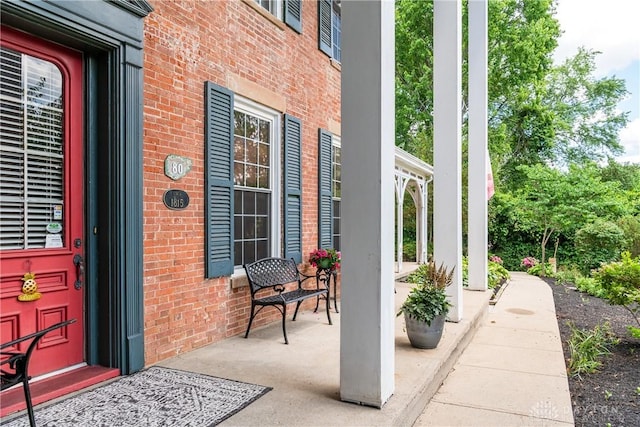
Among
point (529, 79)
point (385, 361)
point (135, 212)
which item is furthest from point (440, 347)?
point (529, 79)

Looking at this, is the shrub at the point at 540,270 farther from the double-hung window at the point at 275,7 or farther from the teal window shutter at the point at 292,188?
the double-hung window at the point at 275,7

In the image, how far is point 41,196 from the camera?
309 cm

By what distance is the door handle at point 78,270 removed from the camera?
3.28m

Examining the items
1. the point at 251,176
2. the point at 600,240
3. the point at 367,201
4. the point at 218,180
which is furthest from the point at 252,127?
the point at 600,240

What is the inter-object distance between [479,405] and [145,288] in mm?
2831

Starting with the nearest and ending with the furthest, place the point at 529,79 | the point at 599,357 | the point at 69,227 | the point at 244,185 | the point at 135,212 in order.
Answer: the point at 69,227
the point at 135,212
the point at 599,357
the point at 244,185
the point at 529,79

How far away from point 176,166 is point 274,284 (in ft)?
6.02

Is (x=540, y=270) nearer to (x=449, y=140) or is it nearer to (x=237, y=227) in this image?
(x=449, y=140)

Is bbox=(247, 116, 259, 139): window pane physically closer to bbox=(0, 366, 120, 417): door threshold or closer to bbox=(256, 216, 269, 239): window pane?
bbox=(256, 216, 269, 239): window pane

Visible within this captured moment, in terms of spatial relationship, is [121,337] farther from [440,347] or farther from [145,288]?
[440,347]

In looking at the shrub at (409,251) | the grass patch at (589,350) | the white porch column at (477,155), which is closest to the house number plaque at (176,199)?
the grass patch at (589,350)

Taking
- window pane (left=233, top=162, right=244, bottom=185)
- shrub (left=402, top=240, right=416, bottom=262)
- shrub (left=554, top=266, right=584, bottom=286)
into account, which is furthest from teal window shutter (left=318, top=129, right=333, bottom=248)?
shrub (left=402, top=240, right=416, bottom=262)

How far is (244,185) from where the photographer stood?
505 cm

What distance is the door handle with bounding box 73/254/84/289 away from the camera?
3.28m
